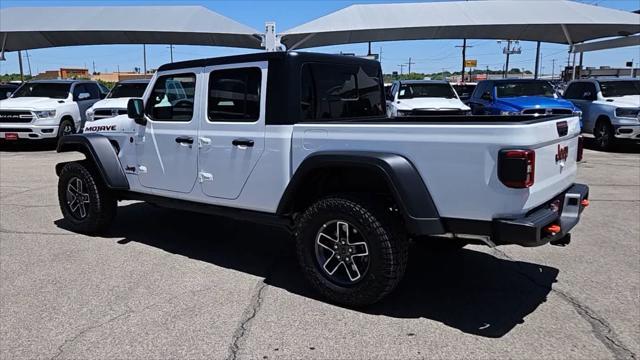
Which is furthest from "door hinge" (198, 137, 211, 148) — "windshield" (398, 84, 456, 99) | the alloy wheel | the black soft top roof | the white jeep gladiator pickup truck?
"windshield" (398, 84, 456, 99)

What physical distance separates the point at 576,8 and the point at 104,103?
67.2 feet

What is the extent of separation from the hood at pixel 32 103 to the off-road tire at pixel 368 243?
12.3m

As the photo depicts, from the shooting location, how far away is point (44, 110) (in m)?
13.8

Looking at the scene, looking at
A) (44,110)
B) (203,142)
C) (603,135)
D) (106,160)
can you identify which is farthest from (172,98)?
(603,135)

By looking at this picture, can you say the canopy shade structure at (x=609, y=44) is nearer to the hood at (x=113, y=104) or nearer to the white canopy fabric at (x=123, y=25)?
the white canopy fabric at (x=123, y=25)

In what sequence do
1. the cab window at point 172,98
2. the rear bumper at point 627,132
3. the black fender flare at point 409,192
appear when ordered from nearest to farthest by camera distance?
the black fender flare at point 409,192, the cab window at point 172,98, the rear bumper at point 627,132

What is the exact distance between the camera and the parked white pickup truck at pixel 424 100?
41.5 ft

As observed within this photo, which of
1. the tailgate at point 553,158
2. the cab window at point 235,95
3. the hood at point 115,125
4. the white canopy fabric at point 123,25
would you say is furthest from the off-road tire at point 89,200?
the white canopy fabric at point 123,25

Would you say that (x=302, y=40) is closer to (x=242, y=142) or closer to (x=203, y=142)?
(x=203, y=142)

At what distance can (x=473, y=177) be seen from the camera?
3.36m

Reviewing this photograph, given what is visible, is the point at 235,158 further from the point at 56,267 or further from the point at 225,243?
the point at 56,267

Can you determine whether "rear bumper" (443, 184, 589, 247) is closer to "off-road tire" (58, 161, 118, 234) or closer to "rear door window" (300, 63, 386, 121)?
"rear door window" (300, 63, 386, 121)

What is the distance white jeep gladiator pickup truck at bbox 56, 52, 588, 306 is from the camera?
3365 mm

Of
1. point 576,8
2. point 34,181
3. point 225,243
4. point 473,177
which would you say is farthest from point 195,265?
point 576,8
